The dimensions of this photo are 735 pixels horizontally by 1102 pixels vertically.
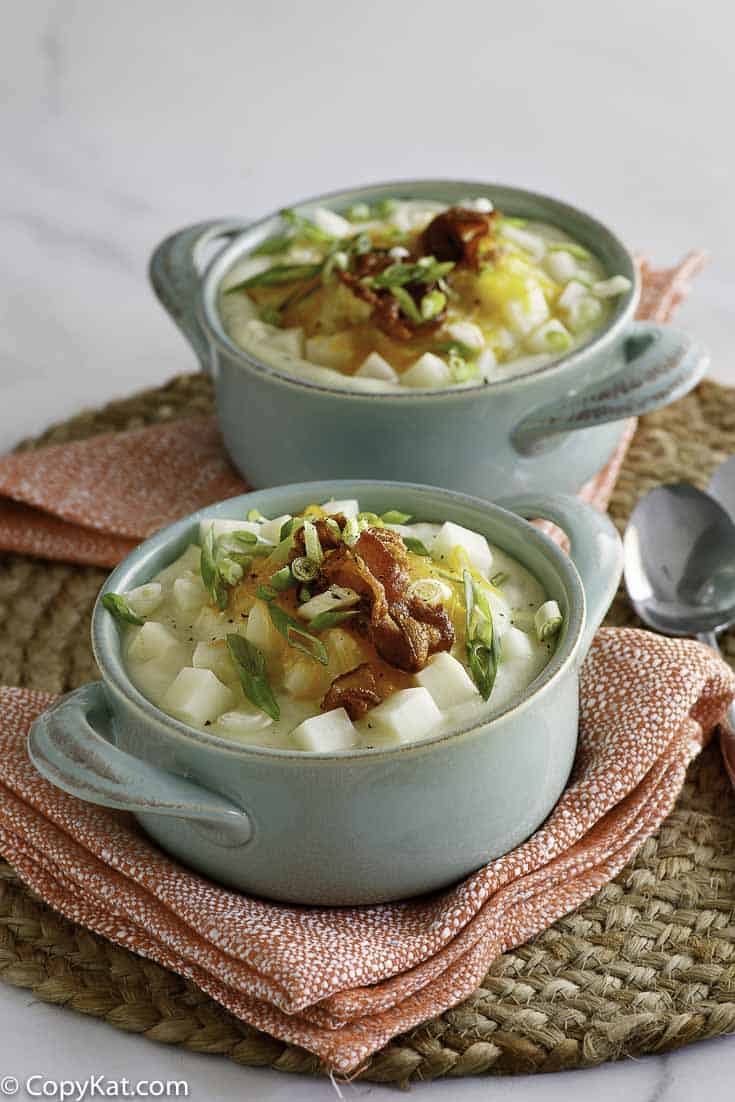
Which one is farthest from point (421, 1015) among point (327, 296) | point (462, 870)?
Answer: point (327, 296)

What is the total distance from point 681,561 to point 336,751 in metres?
1.01

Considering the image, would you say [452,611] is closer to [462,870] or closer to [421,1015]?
[462,870]

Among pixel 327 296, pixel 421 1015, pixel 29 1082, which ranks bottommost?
pixel 29 1082

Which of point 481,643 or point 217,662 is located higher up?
point 481,643

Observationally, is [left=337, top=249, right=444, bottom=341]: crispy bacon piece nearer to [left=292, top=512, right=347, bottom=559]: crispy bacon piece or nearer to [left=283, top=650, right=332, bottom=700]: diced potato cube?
[left=292, top=512, right=347, bottom=559]: crispy bacon piece

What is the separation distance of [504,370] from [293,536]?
705 mm

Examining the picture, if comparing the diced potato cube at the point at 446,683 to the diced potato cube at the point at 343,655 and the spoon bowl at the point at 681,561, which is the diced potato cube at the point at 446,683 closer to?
the diced potato cube at the point at 343,655

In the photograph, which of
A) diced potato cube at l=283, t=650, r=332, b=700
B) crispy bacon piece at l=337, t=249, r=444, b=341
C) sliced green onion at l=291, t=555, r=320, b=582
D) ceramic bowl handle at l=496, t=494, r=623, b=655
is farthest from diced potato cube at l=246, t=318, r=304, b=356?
diced potato cube at l=283, t=650, r=332, b=700

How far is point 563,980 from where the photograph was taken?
6.72 feet

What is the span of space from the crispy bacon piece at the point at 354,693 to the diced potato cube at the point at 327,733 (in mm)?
10

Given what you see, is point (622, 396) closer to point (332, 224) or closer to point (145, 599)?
point (332, 224)

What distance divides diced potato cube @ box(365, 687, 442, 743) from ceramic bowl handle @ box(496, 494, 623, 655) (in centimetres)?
25

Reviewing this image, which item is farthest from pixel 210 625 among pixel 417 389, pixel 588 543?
pixel 417 389

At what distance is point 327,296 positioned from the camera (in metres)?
2.87
